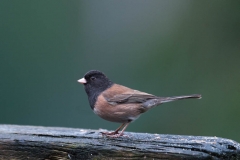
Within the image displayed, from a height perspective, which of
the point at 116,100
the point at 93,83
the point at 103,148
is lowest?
the point at 103,148

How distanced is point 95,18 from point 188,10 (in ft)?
3.68

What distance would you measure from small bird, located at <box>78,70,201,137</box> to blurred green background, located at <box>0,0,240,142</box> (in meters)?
1.23

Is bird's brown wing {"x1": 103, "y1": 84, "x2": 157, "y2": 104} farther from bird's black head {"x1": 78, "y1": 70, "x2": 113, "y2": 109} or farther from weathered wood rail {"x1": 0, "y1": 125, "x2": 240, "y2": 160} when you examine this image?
weathered wood rail {"x1": 0, "y1": 125, "x2": 240, "y2": 160}

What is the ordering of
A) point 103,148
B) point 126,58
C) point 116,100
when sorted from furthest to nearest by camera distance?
point 126,58
point 116,100
point 103,148

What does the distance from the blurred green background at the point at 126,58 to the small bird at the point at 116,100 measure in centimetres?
123

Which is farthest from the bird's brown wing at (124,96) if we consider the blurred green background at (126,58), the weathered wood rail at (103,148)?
the blurred green background at (126,58)

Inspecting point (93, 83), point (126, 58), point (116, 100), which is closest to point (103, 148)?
point (116, 100)

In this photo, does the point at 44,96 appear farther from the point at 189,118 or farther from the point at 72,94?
the point at 189,118

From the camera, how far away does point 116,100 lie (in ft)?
9.48

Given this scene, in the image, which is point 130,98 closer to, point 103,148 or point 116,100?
point 116,100

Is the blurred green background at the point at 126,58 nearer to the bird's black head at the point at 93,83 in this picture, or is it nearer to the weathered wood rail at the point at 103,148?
the bird's black head at the point at 93,83

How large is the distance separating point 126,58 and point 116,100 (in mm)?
1844

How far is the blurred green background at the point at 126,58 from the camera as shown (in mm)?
→ 4262

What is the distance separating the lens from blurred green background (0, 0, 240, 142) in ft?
14.0
